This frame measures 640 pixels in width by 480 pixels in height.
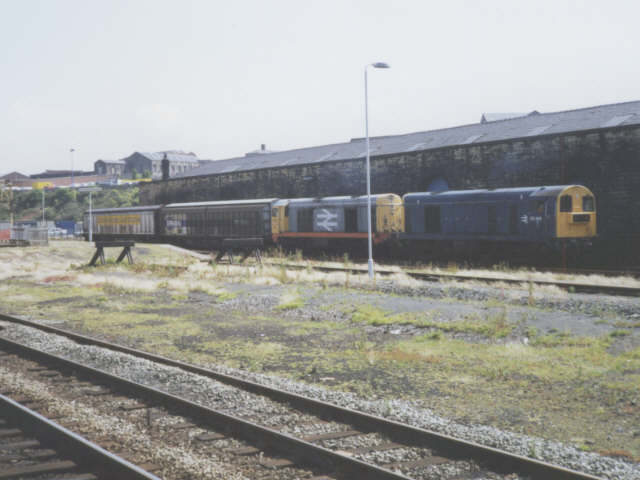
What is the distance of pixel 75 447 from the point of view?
210 inches

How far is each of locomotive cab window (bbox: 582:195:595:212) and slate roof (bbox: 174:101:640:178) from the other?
5.60 meters

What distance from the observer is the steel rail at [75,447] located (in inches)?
185

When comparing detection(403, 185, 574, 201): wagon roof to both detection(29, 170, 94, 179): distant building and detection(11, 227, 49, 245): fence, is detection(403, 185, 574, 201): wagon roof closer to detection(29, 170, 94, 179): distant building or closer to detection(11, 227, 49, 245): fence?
detection(11, 227, 49, 245): fence

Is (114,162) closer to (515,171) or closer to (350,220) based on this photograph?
(350,220)

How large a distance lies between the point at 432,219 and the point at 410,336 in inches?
636

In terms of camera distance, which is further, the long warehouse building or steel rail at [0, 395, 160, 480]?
the long warehouse building

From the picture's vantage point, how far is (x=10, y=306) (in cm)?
1608

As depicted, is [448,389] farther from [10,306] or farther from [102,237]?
[102,237]

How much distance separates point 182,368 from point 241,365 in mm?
924

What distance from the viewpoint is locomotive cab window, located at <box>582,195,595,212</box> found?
899 inches

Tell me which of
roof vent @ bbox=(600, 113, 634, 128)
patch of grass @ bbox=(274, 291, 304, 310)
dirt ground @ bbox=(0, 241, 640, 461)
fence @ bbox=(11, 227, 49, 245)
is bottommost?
dirt ground @ bbox=(0, 241, 640, 461)

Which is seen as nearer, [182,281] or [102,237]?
[182,281]

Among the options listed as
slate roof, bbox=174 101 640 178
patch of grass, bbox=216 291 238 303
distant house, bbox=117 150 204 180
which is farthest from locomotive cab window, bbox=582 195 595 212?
distant house, bbox=117 150 204 180

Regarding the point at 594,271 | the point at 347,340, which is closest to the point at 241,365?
the point at 347,340
